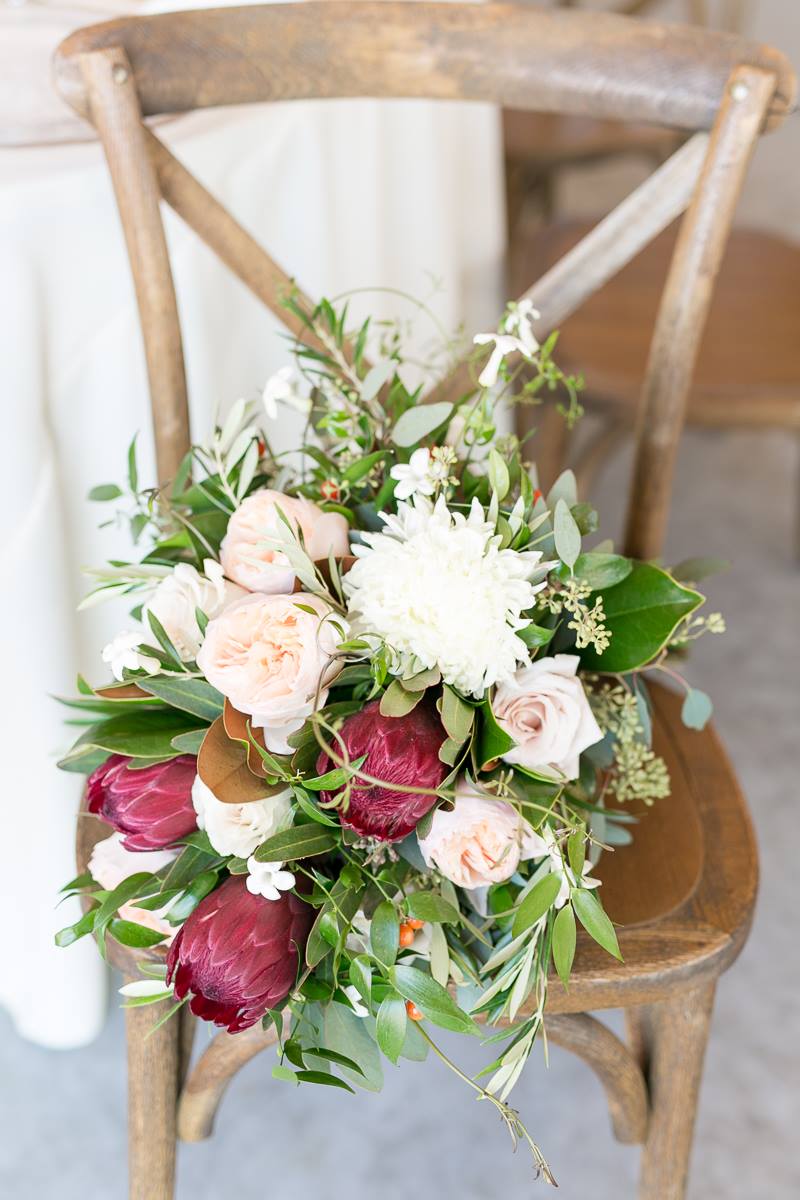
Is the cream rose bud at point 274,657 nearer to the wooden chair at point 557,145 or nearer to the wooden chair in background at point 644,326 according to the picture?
the wooden chair in background at point 644,326

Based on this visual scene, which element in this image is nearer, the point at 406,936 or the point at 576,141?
the point at 406,936

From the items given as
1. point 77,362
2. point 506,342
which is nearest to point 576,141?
point 77,362

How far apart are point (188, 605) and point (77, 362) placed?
12.4 inches

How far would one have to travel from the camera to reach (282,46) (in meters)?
0.79

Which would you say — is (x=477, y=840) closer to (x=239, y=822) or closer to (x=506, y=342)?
(x=239, y=822)

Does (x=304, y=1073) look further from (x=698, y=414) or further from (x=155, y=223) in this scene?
(x=698, y=414)

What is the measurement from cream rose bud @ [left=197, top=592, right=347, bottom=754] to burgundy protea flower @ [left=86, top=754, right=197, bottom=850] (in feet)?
0.20

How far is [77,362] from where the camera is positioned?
86cm

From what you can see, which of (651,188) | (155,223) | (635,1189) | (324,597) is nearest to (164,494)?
(155,223)

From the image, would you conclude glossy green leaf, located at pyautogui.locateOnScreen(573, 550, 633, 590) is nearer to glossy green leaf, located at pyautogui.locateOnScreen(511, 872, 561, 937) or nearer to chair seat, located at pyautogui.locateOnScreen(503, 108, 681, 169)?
glossy green leaf, located at pyautogui.locateOnScreen(511, 872, 561, 937)

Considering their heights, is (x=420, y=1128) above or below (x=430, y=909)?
below

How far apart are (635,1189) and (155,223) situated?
2.86 feet

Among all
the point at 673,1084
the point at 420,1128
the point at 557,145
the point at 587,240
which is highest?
the point at 557,145

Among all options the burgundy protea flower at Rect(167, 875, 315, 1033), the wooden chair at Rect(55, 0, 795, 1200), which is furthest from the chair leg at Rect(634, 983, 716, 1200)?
the burgundy protea flower at Rect(167, 875, 315, 1033)
